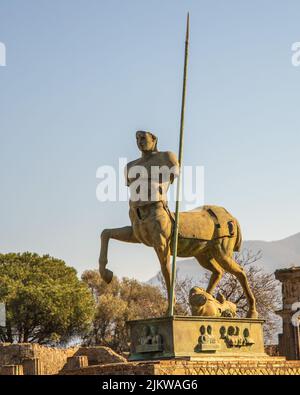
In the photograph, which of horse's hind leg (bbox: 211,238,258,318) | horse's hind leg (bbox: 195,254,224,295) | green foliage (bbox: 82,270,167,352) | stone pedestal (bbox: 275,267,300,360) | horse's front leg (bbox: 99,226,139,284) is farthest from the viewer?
green foliage (bbox: 82,270,167,352)

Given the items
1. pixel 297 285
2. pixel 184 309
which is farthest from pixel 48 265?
pixel 297 285

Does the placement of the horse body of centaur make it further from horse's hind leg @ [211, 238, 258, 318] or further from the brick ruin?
the brick ruin

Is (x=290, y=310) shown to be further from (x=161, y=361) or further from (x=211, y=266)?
(x=161, y=361)

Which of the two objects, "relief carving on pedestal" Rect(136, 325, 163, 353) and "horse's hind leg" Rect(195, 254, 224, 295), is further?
"horse's hind leg" Rect(195, 254, 224, 295)

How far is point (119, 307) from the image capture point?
64312mm

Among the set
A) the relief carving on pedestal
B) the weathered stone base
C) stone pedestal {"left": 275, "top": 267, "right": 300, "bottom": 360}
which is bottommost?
the weathered stone base

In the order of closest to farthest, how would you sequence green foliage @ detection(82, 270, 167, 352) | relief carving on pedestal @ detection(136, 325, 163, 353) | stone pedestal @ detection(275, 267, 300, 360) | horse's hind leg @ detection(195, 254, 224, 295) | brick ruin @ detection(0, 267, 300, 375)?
brick ruin @ detection(0, 267, 300, 375)
relief carving on pedestal @ detection(136, 325, 163, 353)
horse's hind leg @ detection(195, 254, 224, 295)
stone pedestal @ detection(275, 267, 300, 360)
green foliage @ detection(82, 270, 167, 352)

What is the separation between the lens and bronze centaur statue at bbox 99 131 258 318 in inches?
745

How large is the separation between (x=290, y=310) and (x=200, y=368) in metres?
25.6

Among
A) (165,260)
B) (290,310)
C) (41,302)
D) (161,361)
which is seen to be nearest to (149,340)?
(161,361)

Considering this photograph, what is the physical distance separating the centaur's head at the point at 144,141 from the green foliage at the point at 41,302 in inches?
1371

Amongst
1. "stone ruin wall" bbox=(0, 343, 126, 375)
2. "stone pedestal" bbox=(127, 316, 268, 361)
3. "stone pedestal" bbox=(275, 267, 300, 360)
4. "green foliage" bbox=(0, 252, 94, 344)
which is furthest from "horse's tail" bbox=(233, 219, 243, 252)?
"green foliage" bbox=(0, 252, 94, 344)

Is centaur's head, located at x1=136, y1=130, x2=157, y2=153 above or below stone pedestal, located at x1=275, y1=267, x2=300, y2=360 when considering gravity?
above

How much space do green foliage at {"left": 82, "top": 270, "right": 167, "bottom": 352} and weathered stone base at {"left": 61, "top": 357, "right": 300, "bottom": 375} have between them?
37.9 m
